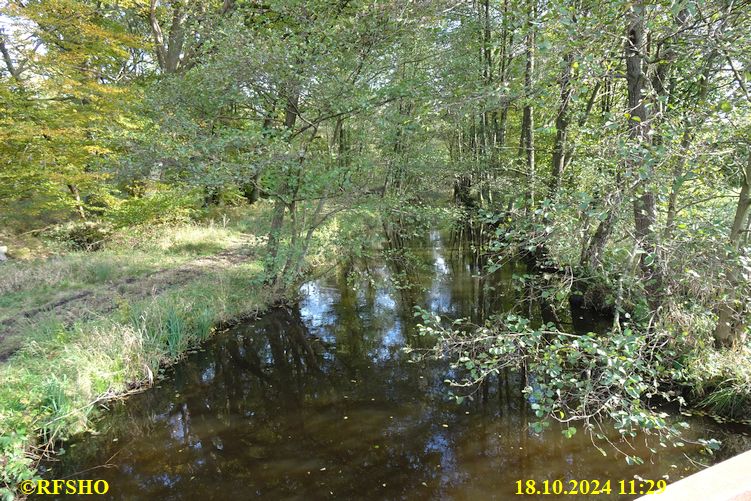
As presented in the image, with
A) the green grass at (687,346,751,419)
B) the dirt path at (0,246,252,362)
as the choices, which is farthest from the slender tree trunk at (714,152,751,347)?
the dirt path at (0,246,252,362)

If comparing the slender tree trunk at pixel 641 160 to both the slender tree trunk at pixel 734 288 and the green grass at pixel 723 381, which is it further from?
the green grass at pixel 723 381

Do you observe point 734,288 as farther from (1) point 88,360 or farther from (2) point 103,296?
(2) point 103,296

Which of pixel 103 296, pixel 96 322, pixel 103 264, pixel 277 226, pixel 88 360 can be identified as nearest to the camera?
pixel 88 360

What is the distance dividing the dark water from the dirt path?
6.99 ft

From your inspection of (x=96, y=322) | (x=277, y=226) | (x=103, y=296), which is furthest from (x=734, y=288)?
(x=103, y=296)

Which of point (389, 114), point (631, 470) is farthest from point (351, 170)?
point (631, 470)

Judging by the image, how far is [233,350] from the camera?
8047 mm

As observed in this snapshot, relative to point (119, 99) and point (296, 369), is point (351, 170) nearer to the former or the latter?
point (296, 369)

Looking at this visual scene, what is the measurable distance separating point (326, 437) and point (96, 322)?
4.50 m

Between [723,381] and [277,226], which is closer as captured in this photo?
[723,381]

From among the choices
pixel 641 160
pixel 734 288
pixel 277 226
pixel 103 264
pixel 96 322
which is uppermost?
pixel 641 160

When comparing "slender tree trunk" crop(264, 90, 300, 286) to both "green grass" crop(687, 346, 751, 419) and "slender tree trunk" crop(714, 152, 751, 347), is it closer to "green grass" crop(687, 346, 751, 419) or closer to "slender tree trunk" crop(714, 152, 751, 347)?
"slender tree trunk" crop(714, 152, 751, 347)

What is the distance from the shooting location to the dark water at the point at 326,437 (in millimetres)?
4555

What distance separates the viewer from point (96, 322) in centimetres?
702
